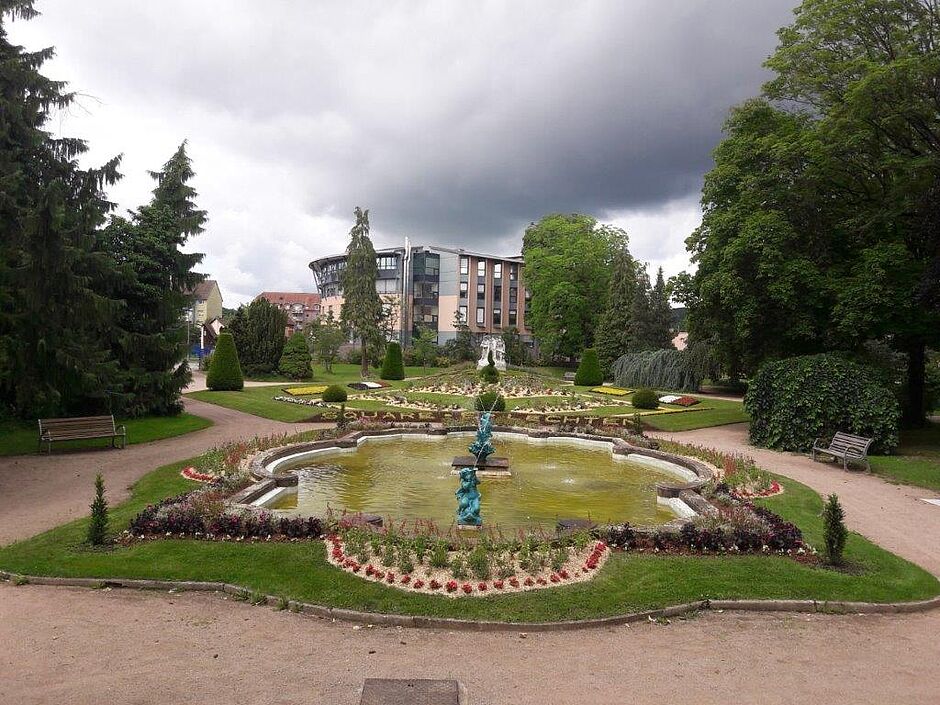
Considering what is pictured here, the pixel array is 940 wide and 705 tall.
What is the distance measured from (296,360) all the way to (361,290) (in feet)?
40.0

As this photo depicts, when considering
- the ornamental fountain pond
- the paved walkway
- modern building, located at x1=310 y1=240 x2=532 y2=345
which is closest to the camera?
the paved walkway

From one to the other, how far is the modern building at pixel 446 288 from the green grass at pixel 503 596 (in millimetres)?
66816

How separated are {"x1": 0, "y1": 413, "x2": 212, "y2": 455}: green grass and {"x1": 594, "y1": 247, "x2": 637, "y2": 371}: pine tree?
119 feet

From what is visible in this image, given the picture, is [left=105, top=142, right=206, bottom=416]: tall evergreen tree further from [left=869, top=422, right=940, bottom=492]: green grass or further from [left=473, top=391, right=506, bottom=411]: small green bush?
[left=869, top=422, right=940, bottom=492]: green grass

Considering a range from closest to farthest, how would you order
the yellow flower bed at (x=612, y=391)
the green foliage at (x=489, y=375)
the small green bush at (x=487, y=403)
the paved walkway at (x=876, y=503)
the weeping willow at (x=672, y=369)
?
the paved walkway at (x=876, y=503) < the small green bush at (x=487, y=403) < the green foliage at (x=489, y=375) < the yellow flower bed at (x=612, y=391) < the weeping willow at (x=672, y=369)

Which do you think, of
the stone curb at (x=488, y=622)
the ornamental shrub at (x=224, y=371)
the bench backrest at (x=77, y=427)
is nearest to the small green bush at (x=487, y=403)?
the bench backrest at (x=77, y=427)

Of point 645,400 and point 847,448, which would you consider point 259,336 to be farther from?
point 847,448

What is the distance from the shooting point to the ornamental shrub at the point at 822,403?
57.8 ft

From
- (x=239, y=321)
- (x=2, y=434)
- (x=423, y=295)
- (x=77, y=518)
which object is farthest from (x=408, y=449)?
(x=423, y=295)

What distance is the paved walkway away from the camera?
1005 cm

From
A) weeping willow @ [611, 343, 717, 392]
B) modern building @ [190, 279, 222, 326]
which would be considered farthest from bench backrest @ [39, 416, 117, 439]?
modern building @ [190, 279, 222, 326]

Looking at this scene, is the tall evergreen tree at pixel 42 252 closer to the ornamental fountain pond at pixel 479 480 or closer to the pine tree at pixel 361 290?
the ornamental fountain pond at pixel 479 480

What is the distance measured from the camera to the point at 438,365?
57.4 metres

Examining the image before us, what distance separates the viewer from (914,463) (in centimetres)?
1659
